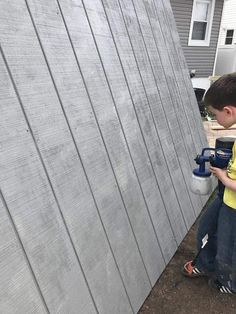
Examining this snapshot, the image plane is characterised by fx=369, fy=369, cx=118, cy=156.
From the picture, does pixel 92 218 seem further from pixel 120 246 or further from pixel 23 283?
pixel 23 283

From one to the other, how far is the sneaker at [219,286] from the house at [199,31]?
1088cm

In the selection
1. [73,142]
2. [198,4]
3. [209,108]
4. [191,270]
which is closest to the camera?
[73,142]

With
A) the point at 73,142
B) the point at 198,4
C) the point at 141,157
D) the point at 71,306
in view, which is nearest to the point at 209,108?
the point at 141,157

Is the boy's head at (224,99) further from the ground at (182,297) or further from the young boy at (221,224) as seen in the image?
the ground at (182,297)

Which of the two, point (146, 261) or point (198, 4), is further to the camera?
point (198, 4)

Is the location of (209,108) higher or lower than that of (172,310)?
higher

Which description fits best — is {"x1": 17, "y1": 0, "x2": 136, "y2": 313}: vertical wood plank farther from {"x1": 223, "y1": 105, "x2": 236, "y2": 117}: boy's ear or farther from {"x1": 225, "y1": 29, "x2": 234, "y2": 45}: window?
{"x1": 225, "y1": 29, "x2": 234, "y2": 45}: window

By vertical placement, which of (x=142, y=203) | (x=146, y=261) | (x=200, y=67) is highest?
(x=142, y=203)

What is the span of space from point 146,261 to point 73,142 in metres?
1.14

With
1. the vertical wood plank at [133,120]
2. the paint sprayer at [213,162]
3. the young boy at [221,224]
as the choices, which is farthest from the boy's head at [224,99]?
the vertical wood plank at [133,120]

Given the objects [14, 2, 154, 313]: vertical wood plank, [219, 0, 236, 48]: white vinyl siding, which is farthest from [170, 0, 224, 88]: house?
[14, 2, 154, 313]: vertical wood plank

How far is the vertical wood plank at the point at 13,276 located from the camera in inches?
58.7

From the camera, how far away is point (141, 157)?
9.48ft

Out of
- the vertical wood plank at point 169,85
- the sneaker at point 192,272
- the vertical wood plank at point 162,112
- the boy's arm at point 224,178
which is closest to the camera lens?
the boy's arm at point 224,178
